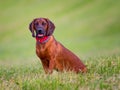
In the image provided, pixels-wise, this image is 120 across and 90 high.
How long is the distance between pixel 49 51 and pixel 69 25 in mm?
47207

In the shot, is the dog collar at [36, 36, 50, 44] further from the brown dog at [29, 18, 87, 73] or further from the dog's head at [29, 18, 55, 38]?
the dog's head at [29, 18, 55, 38]

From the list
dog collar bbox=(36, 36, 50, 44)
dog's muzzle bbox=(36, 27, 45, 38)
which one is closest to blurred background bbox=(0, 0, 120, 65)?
dog collar bbox=(36, 36, 50, 44)

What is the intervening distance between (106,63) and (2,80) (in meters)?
2.60

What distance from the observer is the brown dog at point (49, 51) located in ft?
50.0

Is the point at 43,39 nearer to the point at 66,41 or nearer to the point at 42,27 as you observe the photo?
the point at 42,27

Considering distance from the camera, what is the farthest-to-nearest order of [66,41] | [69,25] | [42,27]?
[69,25] → [66,41] → [42,27]

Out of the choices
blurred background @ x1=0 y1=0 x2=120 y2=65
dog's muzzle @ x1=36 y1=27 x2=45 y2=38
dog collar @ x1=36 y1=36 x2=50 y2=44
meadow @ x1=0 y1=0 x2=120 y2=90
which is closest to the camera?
meadow @ x1=0 y1=0 x2=120 y2=90

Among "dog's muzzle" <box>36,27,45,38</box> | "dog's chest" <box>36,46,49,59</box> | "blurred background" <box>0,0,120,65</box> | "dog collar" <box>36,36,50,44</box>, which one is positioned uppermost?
"blurred background" <box>0,0,120,65</box>

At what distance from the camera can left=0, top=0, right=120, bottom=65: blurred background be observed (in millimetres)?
50688

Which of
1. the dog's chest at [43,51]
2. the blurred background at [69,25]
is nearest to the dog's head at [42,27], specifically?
the dog's chest at [43,51]

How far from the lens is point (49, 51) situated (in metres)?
15.3

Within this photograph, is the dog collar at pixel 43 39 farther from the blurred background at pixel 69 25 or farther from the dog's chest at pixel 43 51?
the blurred background at pixel 69 25

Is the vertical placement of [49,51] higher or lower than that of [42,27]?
lower

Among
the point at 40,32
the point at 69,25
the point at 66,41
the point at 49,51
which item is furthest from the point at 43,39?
the point at 69,25
